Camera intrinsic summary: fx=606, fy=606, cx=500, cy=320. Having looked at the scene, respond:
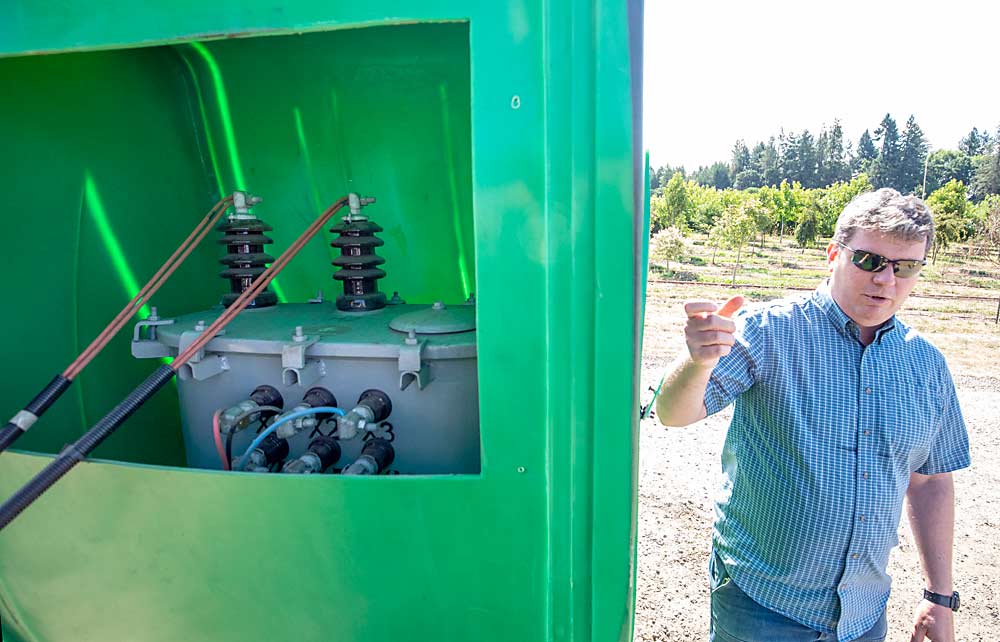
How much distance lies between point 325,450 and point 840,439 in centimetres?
127

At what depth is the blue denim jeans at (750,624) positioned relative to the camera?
1.56 m

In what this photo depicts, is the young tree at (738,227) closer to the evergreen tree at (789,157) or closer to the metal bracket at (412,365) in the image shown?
the metal bracket at (412,365)

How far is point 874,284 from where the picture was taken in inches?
60.9

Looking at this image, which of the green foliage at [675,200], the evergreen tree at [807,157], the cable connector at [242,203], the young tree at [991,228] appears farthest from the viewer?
the evergreen tree at [807,157]

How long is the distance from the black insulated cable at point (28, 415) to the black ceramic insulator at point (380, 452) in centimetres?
60

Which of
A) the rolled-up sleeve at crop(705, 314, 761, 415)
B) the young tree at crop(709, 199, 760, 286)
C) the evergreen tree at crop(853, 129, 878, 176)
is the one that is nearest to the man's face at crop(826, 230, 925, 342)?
the rolled-up sleeve at crop(705, 314, 761, 415)

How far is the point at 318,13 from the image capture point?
3.18ft

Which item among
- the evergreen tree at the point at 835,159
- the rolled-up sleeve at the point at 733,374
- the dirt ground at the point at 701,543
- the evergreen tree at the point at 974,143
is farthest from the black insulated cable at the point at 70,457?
the evergreen tree at the point at 974,143

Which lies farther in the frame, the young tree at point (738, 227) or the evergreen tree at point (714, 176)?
the evergreen tree at point (714, 176)

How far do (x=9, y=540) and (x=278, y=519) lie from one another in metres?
0.63

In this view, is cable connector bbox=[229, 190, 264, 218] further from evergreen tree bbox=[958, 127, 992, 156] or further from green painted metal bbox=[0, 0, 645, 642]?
evergreen tree bbox=[958, 127, 992, 156]

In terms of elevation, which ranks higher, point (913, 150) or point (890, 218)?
point (913, 150)

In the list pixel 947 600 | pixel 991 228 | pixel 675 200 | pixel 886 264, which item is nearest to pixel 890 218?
pixel 886 264

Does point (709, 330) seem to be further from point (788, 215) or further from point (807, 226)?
point (788, 215)
